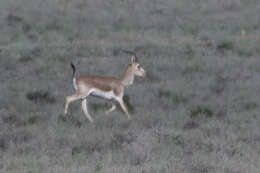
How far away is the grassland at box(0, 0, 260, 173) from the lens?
9.21 metres

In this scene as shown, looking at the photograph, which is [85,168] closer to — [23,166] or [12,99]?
[23,166]

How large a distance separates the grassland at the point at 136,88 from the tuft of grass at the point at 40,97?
31 millimetres

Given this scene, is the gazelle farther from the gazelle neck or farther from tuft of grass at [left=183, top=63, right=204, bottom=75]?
tuft of grass at [left=183, top=63, right=204, bottom=75]

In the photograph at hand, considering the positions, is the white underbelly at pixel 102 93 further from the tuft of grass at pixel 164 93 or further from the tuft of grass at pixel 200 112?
the tuft of grass at pixel 164 93

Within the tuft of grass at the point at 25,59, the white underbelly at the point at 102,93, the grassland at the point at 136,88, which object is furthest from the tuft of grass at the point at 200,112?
the tuft of grass at the point at 25,59

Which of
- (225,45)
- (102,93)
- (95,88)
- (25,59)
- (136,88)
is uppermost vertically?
(95,88)

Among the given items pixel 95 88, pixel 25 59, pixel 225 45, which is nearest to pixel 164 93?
pixel 95 88

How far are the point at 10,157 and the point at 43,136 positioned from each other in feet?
5.15

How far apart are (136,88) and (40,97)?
278 centimetres

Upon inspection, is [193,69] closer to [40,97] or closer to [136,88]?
[136,88]

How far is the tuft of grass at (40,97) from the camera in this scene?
14680 millimetres

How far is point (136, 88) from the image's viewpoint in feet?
53.6

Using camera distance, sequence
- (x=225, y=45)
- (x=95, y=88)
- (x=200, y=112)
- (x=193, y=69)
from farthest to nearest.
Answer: (x=225, y=45) → (x=193, y=69) → (x=200, y=112) → (x=95, y=88)

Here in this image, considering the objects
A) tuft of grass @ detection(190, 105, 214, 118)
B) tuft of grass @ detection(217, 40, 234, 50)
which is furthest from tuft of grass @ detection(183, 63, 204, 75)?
tuft of grass @ detection(190, 105, 214, 118)
